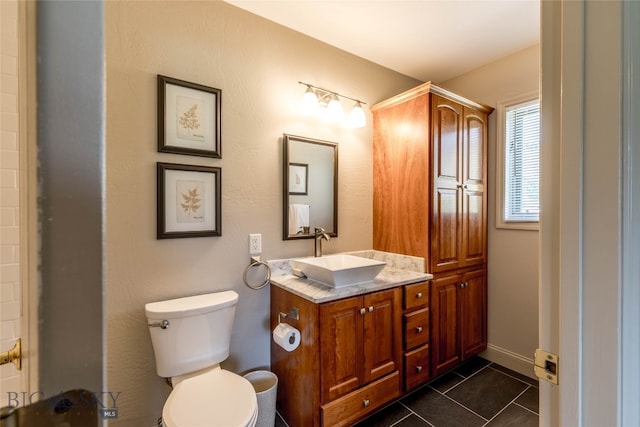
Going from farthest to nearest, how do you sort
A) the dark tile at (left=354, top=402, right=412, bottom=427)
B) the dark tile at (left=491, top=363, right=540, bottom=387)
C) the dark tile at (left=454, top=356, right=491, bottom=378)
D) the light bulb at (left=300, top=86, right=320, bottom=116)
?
the dark tile at (left=454, top=356, right=491, bottom=378), the dark tile at (left=491, top=363, right=540, bottom=387), the light bulb at (left=300, top=86, right=320, bottom=116), the dark tile at (left=354, top=402, right=412, bottom=427)

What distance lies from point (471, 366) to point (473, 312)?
1.56 feet

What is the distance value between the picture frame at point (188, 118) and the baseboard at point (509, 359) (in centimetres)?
283

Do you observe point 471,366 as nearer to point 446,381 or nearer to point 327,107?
point 446,381

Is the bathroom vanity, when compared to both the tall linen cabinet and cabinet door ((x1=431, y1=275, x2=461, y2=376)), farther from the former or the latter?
the tall linen cabinet

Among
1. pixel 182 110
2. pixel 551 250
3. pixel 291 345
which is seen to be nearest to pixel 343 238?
pixel 291 345

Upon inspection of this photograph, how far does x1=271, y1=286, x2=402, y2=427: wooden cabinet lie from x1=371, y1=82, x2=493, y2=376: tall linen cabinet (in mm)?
503

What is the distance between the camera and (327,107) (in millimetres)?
2201

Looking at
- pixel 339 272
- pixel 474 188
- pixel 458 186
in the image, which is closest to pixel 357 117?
pixel 458 186

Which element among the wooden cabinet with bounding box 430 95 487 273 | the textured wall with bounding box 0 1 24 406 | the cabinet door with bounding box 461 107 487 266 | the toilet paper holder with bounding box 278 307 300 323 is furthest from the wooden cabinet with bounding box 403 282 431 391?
the textured wall with bounding box 0 1 24 406

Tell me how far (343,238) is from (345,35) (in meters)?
1.60

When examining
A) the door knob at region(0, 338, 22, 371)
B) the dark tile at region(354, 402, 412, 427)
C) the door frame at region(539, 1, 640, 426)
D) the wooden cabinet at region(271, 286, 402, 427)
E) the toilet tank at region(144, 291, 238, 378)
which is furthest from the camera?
the dark tile at region(354, 402, 412, 427)

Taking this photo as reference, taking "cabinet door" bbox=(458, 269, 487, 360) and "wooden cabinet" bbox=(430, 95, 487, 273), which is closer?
"wooden cabinet" bbox=(430, 95, 487, 273)

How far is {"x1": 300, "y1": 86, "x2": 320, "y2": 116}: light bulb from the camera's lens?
205cm

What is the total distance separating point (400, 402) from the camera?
1.97 meters
